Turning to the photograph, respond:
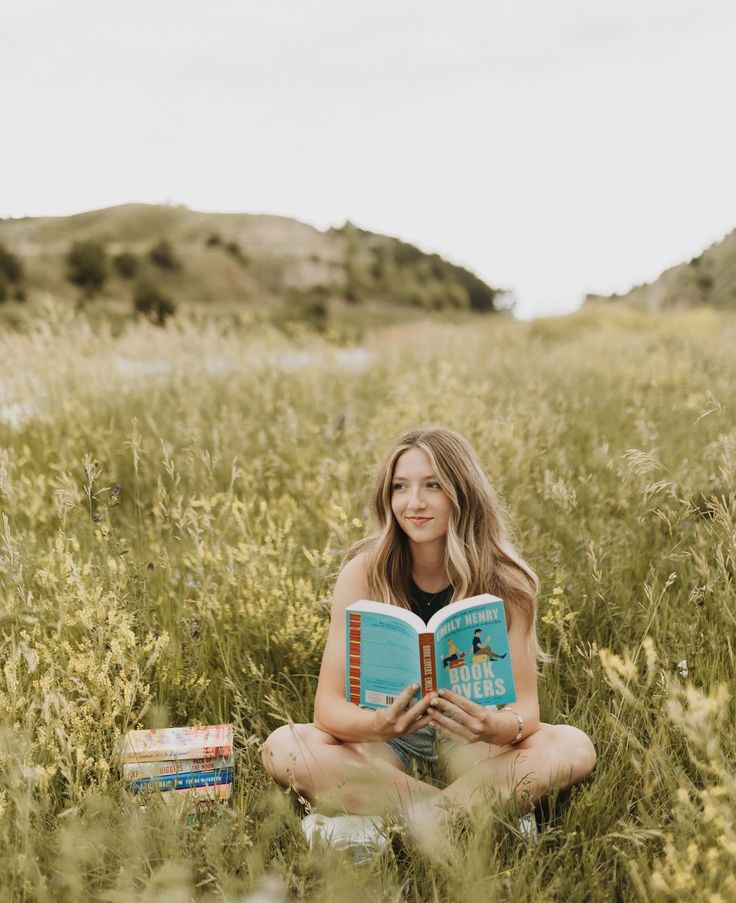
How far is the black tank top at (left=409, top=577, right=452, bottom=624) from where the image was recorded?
2.38 metres

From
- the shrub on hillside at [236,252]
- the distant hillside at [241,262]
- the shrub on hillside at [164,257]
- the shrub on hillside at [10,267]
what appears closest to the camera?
the shrub on hillside at [10,267]

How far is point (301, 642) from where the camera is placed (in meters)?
2.55

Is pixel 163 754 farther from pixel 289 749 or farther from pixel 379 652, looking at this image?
pixel 379 652

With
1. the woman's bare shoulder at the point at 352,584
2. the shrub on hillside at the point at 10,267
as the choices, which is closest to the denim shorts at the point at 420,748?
the woman's bare shoulder at the point at 352,584

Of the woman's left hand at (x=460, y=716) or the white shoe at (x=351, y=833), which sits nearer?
the white shoe at (x=351, y=833)

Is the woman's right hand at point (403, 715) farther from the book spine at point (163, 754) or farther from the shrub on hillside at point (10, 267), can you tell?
the shrub on hillside at point (10, 267)

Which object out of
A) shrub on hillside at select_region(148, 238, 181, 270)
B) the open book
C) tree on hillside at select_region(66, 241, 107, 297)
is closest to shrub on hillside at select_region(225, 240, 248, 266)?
shrub on hillside at select_region(148, 238, 181, 270)

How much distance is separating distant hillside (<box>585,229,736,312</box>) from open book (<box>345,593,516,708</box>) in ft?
83.0

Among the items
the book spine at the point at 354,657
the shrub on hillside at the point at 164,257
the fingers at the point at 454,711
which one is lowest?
the fingers at the point at 454,711

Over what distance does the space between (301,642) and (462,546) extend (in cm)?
67

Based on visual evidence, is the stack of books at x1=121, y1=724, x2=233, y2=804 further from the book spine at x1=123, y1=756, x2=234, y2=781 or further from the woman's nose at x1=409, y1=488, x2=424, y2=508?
the woman's nose at x1=409, y1=488, x2=424, y2=508

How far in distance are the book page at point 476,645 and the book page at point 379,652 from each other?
62 millimetres

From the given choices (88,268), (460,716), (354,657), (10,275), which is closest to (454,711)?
(460,716)

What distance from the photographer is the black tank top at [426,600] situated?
2.38 meters
